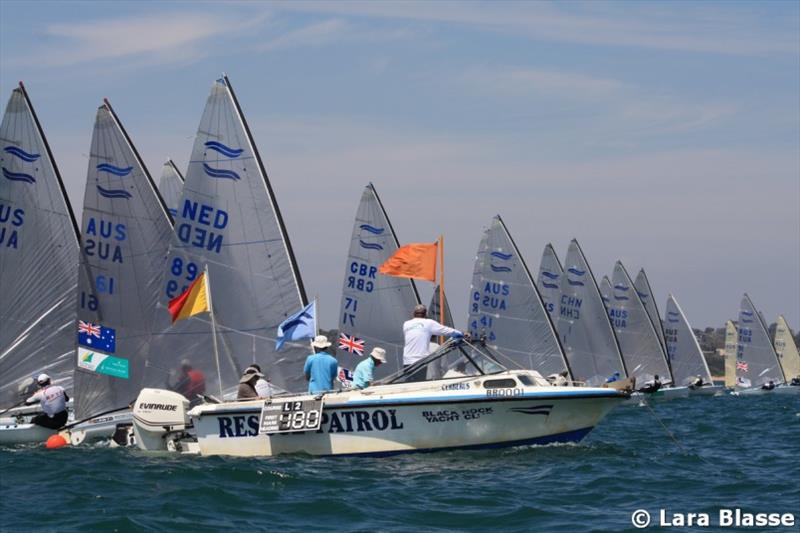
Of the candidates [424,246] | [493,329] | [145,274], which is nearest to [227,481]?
[424,246]

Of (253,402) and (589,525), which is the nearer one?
(589,525)

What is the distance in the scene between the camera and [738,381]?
7888 centimetres

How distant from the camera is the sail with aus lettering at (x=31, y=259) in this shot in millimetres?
30984

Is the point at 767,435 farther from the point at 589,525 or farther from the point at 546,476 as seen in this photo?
the point at 589,525

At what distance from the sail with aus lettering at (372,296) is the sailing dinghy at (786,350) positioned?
50572 millimetres

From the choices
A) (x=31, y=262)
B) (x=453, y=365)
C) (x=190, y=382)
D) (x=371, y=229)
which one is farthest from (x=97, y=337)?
(x=371, y=229)

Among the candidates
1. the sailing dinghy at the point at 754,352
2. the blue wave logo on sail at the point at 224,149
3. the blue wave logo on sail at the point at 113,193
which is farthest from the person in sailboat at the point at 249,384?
the sailing dinghy at the point at 754,352

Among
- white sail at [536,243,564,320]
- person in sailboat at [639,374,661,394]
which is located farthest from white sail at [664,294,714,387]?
white sail at [536,243,564,320]

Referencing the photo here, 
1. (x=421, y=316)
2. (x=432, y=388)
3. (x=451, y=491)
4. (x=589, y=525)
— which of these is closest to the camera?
(x=589, y=525)

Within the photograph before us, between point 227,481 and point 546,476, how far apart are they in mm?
4630

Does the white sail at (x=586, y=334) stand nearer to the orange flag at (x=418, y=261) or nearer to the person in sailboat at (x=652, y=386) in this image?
the person in sailboat at (x=652, y=386)

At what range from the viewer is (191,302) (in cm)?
2486

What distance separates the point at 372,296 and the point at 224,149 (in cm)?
1521

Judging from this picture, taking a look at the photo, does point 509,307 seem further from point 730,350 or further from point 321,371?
point 730,350
